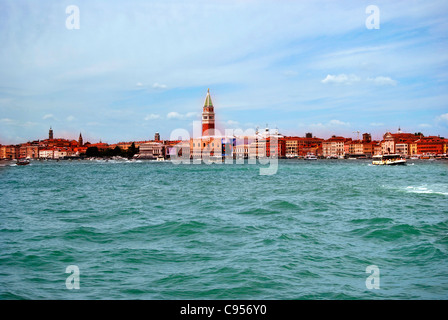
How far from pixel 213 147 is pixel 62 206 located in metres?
76.0

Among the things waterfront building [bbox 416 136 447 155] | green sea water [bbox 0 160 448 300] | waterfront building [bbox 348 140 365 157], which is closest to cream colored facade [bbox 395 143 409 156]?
waterfront building [bbox 416 136 447 155]

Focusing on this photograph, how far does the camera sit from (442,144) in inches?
3570

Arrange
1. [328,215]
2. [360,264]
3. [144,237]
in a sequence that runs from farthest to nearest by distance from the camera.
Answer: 1. [328,215]
2. [144,237]
3. [360,264]

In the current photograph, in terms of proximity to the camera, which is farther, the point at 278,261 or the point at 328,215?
the point at 328,215

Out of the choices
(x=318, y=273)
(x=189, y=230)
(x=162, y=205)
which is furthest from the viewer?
(x=162, y=205)

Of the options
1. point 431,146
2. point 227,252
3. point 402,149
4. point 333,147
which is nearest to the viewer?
point 227,252

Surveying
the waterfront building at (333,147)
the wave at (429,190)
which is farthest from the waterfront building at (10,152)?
the wave at (429,190)

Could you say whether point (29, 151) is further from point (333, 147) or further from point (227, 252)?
point (227, 252)

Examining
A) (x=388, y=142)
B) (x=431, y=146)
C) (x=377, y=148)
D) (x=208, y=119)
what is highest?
(x=208, y=119)

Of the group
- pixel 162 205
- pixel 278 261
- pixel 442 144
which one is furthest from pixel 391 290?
pixel 442 144

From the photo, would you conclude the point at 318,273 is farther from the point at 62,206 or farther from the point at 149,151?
the point at 149,151

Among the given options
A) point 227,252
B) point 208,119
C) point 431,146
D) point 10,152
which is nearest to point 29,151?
point 10,152

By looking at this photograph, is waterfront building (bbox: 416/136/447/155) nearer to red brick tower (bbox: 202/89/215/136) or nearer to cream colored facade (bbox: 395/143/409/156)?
cream colored facade (bbox: 395/143/409/156)
